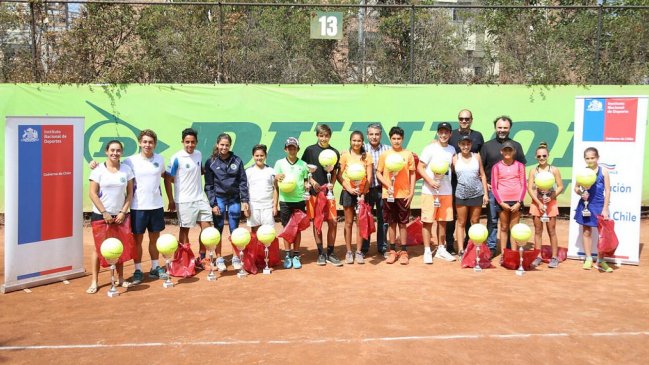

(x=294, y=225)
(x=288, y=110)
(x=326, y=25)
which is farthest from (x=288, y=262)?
(x=326, y=25)

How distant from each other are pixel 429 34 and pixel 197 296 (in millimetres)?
7969

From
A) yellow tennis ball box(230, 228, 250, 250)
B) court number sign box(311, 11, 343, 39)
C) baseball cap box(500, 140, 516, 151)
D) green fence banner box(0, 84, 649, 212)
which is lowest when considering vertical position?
yellow tennis ball box(230, 228, 250, 250)

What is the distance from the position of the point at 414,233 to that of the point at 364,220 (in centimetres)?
159

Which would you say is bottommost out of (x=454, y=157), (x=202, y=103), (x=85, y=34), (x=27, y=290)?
(x=27, y=290)

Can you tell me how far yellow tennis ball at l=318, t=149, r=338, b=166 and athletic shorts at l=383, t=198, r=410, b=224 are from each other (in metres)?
0.93

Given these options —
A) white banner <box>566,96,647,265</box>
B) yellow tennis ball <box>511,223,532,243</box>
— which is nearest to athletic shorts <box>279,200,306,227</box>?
yellow tennis ball <box>511,223,532,243</box>

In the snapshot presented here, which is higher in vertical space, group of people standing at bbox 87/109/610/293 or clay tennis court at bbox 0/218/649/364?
group of people standing at bbox 87/109/610/293

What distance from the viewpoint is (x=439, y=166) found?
721 centimetres

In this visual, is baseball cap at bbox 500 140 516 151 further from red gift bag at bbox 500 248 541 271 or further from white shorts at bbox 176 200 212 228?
white shorts at bbox 176 200 212 228

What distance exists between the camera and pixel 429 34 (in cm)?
1175

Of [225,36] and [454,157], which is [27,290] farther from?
[225,36]

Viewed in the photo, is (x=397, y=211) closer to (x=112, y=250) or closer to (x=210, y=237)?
(x=210, y=237)

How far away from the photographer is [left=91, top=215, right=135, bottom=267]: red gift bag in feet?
20.3

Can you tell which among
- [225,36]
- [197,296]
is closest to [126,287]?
[197,296]
